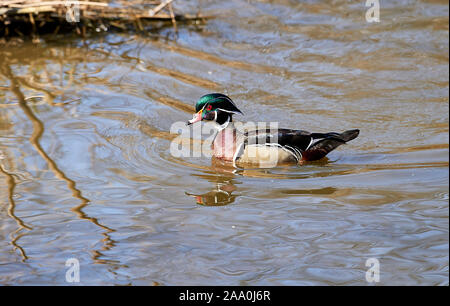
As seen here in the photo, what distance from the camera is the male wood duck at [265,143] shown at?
7.69 metres

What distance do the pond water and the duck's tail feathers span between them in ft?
0.49

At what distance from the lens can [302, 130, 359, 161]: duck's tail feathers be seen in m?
7.79

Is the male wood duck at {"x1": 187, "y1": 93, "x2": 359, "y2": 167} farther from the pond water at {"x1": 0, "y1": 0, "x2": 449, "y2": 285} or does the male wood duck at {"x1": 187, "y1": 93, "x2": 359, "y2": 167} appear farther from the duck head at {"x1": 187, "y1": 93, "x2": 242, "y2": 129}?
the pond water at {"x1": 0, "y1": 0, "x2": 449, "y2": 285}

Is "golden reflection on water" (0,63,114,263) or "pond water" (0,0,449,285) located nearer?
"pond water" (0,0,449,285)

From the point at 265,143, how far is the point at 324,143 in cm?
72

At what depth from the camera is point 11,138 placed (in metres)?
7.96

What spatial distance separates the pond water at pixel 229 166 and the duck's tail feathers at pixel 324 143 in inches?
5.9

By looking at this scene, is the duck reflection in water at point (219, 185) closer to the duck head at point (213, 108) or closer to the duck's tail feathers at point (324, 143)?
the duck head at point (213, 108)

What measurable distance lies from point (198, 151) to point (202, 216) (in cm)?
205

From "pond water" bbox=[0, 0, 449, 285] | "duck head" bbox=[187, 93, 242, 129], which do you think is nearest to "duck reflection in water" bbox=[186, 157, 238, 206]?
"pond water" bbox=[0, 0, 449, 285]

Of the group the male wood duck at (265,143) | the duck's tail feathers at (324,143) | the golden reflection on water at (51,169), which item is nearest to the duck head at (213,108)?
the male wood duck at (265,143)

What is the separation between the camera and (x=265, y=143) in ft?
25.2

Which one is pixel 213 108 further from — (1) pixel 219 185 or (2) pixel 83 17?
(2) pixel 83 17

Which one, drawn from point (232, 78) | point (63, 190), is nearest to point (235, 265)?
point (63, 190)
